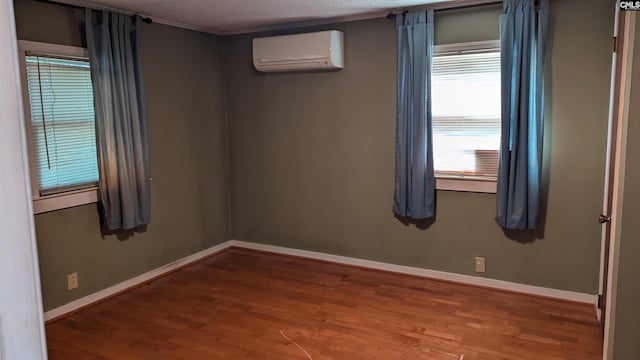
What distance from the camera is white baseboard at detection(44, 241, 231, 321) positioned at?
11.8 ft

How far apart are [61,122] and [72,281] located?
1196 mm

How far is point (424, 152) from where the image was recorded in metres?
4.01

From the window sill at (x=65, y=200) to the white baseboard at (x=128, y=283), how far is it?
740 millimetres

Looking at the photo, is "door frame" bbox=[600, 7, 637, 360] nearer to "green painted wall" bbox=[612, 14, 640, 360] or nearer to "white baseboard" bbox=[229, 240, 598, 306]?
"green painted wall" bbox=[612, 14, 640, 360]

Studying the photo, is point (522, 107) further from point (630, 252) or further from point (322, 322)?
point (322, 322)

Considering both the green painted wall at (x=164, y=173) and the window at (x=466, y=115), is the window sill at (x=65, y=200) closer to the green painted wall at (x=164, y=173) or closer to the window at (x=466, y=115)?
the green painted wall at (x=164, y=173)

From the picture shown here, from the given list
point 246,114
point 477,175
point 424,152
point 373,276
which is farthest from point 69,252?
point 477,175

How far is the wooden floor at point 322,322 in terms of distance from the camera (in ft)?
9.91

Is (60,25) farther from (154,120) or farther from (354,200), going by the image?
(354,200)

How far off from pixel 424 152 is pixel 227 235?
2.40 m

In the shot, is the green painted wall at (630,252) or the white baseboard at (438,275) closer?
the green painted wall at (630,252)

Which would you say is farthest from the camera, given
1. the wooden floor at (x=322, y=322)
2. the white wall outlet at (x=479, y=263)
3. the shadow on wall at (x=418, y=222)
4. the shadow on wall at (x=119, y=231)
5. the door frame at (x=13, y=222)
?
the shadow on wall at (x=418, y=222)

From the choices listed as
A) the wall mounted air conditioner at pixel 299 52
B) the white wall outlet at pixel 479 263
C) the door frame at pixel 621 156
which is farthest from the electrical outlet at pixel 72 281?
the door frame at pixel 621 156

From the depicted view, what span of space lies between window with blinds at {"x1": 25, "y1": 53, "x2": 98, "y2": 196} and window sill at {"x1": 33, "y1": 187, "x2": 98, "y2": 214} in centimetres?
4
